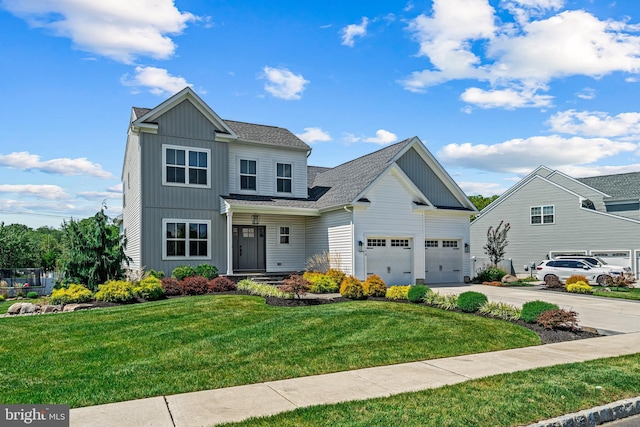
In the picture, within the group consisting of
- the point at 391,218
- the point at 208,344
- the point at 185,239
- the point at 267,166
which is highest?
the point at 267,166

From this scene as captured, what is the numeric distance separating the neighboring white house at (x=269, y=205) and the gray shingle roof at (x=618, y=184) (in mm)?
13977

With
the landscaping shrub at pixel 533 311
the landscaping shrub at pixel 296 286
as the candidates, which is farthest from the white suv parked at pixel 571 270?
the landscaping shrub at pixel 296 286

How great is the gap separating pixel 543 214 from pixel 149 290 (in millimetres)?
27860

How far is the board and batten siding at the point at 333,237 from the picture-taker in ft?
67.3

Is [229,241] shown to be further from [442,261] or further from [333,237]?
[442,261]

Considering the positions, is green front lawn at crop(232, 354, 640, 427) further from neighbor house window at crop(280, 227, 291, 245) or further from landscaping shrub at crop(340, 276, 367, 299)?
neighbor house window at crop(280, 227, 291, 245)

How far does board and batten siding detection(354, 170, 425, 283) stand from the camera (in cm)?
2053

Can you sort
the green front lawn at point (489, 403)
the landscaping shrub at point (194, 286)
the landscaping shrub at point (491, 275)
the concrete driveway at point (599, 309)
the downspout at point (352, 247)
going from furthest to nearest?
1. the landscaping shrub at point (491, 275)
2. the downspout at point (352, 247)
3. the landscaping shrub at point (194, 286)
4. the concrete driveway at point (599, 309)
5. the green front lawn at point (489, 403)

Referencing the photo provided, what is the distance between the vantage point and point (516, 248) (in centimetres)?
3466

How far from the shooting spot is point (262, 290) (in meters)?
15.8

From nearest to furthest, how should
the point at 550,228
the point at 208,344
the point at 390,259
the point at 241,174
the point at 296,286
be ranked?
the point at 208,344, the point at 296,286, the point at 390,259, the point at 241,174, the point at 550,228

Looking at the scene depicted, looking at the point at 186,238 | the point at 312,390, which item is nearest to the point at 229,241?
A: the point at 186,238

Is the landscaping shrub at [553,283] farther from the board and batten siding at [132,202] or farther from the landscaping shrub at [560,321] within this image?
the board and batten siding at [132,202]

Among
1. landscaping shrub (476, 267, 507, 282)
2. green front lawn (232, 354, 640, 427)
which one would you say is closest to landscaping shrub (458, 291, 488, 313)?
green front lawn (232, 354, 640, 427)
